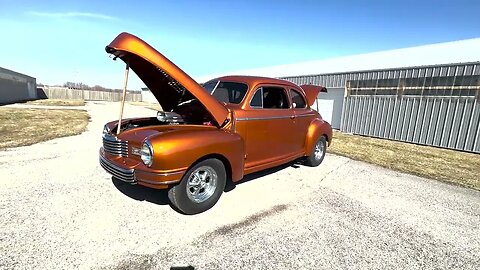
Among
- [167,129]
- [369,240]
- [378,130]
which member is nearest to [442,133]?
[378,130]

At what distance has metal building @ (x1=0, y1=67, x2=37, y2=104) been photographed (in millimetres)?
25531

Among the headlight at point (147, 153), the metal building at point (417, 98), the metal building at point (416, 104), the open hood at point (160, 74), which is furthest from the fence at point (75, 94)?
the headlight at point (147, 153)

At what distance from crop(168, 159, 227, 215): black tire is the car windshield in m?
1.31

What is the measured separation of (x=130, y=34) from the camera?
339cm

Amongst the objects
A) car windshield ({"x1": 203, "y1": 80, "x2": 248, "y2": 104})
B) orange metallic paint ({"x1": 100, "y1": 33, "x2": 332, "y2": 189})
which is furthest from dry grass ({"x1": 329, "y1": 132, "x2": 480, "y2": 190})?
car windshield ({"x1": 203, "y1": 80, "x2": 248, "y2": 104})

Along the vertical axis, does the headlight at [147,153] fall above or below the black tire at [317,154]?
above

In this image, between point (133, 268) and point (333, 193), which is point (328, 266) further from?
point (333, 193)

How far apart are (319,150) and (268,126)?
2.56m

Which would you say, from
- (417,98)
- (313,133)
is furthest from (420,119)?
(313,133)

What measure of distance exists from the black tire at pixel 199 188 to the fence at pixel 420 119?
10.6m

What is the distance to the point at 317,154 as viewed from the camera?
652cm

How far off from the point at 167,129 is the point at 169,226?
4.31ft

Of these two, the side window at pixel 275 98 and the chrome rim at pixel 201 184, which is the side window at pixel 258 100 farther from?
the chrome rim at pixel 201 184

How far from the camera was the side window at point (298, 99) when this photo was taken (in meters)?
5.58
